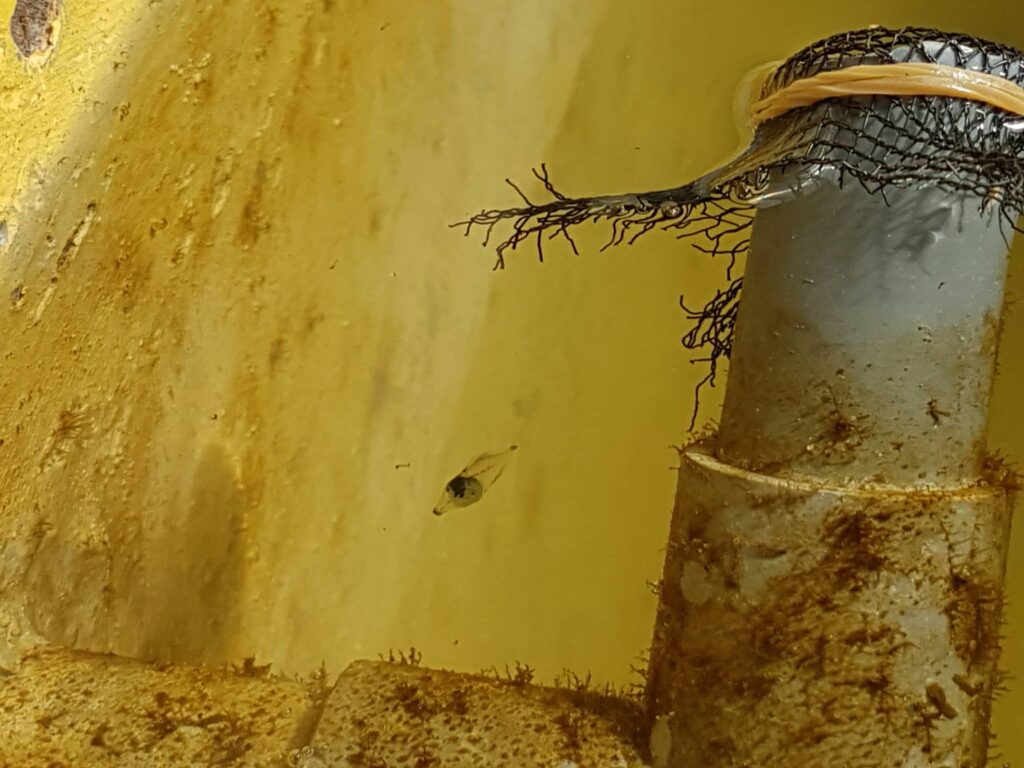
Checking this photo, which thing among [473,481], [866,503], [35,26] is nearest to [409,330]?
[473,481]

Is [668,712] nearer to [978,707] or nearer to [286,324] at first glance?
[978,707]

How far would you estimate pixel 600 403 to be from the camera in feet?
4.87

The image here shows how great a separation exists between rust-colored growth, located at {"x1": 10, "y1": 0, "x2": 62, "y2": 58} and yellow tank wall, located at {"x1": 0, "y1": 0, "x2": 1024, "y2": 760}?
19cm

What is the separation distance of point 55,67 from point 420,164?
57 centimetres

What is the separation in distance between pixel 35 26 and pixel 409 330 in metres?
0.68

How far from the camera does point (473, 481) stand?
4.91 ft

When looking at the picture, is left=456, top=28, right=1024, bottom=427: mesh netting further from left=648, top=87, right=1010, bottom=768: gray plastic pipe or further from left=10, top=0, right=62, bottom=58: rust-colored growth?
left=10, top=0, right=62, bottom=58: rust-colored growth

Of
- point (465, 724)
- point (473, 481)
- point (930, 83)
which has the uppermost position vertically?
point (930, 83)

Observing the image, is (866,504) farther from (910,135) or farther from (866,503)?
(910,135)

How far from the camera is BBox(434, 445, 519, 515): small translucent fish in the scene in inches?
58.6

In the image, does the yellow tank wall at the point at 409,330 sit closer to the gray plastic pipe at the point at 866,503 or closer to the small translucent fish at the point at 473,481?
the small translucent fish at the point at 473,481

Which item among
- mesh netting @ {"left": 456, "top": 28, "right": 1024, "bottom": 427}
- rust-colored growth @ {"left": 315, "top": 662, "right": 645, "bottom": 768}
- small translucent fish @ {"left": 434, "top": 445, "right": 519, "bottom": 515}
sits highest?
mesh netting @ {"left": 456, "top": 28, "right": 1024, "bottom": 427}

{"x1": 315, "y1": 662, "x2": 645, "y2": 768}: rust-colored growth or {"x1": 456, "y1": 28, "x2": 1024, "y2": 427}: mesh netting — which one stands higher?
{"x1": 456, "y1": 28, "x2": 1024, "y2": 427}: mesh netting

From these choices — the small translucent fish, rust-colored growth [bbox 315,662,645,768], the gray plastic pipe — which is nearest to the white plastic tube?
the gray plastic pipe
